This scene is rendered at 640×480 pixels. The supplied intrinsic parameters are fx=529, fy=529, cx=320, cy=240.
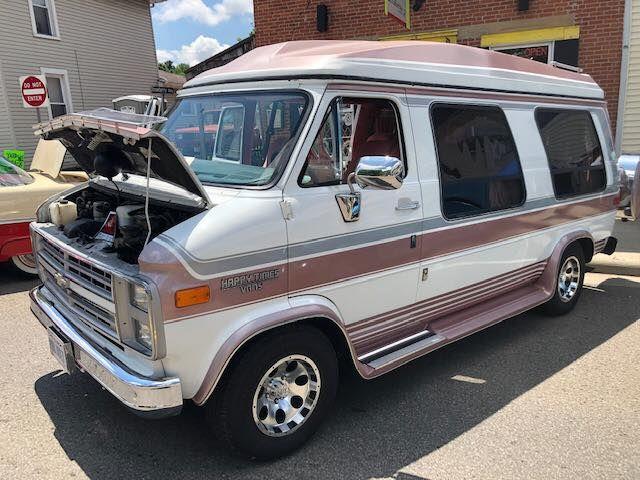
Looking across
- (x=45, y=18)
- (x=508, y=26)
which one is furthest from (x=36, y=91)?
(x=508, y=26)

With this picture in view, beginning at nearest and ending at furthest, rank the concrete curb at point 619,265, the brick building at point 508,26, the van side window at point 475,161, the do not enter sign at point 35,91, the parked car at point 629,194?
the van side window at point 475,161 → the parked car at point 629,194 → the concrete curb at point 619,265 → the brick building at point 508,26 → the do not enter sign at point 35,91

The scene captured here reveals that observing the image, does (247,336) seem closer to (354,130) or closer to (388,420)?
(388,420)

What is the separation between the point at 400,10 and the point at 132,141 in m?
9.02

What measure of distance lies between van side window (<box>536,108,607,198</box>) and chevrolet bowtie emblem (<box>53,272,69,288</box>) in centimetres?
399

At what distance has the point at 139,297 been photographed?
2.62 m

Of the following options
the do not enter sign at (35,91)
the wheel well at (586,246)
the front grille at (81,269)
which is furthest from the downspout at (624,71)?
the do not enter sign at (35,91)

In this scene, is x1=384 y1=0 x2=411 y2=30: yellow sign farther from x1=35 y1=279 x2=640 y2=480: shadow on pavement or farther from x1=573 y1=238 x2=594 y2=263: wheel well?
x1=35 y1=279 x2=640 y2=480: shadow on pavement

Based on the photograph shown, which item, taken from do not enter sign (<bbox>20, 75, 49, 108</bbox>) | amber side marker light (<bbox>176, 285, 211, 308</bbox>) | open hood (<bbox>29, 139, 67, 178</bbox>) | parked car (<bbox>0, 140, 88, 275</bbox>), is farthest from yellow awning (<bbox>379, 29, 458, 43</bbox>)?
amber side marker light (<bbox>176, 285, 211, 308</bbox>)

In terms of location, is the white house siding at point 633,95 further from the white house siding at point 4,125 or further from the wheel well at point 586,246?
the white house siding at point 4,125

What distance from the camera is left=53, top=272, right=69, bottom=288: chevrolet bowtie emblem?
329 centimetres

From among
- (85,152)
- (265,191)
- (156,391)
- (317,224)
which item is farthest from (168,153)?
(85,152)

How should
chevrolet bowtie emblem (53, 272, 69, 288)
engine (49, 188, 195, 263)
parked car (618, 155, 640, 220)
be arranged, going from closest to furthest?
engine (49, 188, 195, 263) < chevrolet bowtie emblem (53, 272, 69, 288) < parked car (618, 155, 640, 220)

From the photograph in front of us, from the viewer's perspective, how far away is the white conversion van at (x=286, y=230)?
2648 mm

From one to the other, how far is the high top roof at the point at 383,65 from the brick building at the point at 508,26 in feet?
18.9
